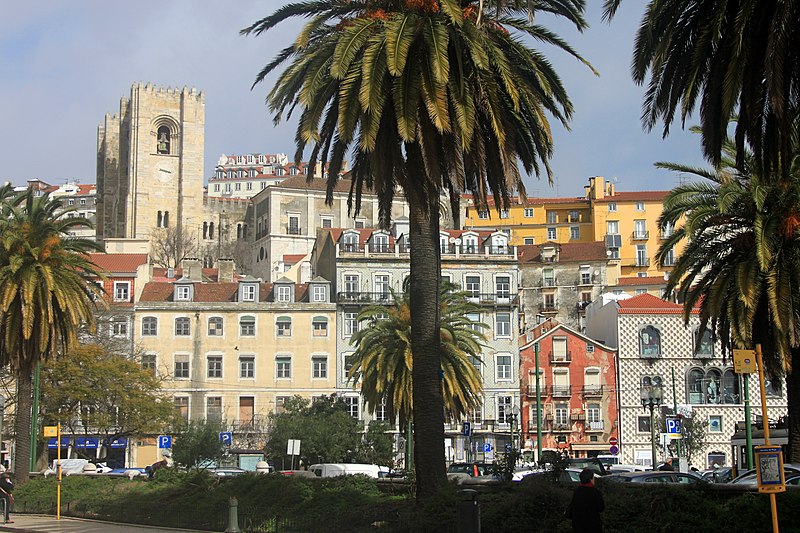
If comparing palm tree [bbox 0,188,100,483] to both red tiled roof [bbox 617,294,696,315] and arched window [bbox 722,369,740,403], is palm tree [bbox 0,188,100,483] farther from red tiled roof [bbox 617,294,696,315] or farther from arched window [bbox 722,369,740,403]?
arched window [bbox 722,369,740,403]

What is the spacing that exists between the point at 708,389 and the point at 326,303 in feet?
89.6

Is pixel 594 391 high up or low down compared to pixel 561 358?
down

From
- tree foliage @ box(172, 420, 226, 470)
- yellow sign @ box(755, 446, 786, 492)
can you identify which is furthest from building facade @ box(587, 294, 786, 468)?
yellow sign @ box(755, 446, 786, 492)

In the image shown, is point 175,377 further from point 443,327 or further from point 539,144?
point 539,144

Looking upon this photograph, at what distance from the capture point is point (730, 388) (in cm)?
7831

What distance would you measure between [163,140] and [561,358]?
108618 millimetres

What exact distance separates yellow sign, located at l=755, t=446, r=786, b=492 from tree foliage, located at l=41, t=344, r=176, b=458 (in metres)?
55.7

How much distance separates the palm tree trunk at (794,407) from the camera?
3048 cm

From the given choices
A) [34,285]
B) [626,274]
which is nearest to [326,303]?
[34,285]

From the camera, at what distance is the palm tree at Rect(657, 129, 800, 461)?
29562 mm

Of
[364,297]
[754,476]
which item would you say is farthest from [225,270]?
[754,476]

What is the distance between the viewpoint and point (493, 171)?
2447 centimetres

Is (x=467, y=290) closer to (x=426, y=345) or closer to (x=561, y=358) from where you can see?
(x=561, y=358)

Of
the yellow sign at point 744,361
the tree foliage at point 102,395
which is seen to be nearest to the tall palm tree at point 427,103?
the yellow sign at point 744,361
